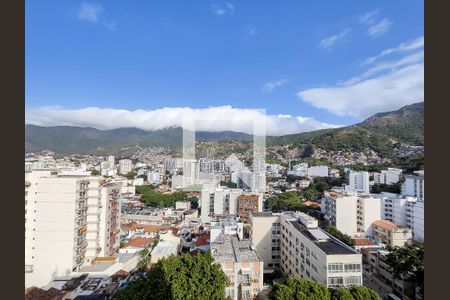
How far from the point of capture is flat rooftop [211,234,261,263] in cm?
475

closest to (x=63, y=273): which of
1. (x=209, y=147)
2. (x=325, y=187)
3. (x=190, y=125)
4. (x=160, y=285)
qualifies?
(x=160, y=285)

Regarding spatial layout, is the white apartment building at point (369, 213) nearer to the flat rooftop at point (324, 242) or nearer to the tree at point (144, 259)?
the flat rooftop at point (324, 242)

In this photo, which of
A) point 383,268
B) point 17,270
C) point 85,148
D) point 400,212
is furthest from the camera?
Answer: point 85,148

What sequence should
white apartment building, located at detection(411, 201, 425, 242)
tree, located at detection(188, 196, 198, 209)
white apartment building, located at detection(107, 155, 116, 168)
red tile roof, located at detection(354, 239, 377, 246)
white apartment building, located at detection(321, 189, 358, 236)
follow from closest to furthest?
red tile roof, located at detection(354, 239, 377, 246) < white apartment building, located at detection(411, 201, 425, 242) < white apartment building, located at detection(321, 189, 358, 236) < tree, located at detection(188, 196, 198, 209) < white apartment building, located at detection(107, 155, 116, 168)

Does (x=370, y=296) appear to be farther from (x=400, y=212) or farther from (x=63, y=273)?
(x=400, y=212)

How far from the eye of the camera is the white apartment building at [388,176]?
15.1 m

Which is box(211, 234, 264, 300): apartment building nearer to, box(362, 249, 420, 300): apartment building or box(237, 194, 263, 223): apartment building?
box(362, 249, 420, 300): apartment building

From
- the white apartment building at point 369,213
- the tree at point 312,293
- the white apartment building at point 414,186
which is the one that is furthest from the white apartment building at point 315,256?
the white apartment building at point 414,186

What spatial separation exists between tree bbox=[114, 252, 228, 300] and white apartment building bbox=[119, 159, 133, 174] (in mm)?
20847

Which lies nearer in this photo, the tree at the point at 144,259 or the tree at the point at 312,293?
the tree at the point at 312,293

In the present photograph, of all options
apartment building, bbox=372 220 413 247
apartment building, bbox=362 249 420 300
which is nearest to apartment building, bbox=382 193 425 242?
apartment building, bbox=372 220 413 247

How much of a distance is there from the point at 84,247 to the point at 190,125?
424 centimetres

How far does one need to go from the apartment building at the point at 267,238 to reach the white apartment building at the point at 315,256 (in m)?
0.25

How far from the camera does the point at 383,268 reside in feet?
20.5
